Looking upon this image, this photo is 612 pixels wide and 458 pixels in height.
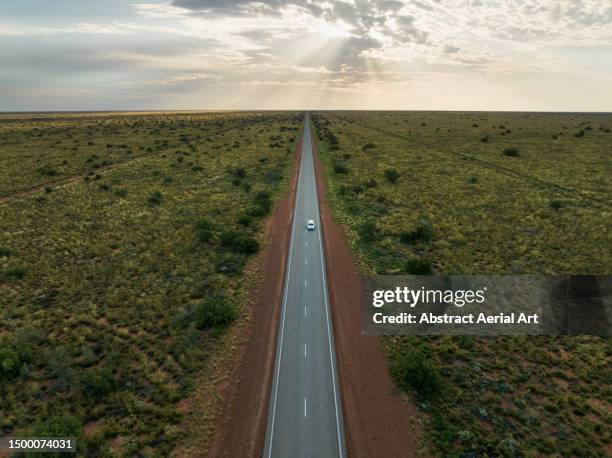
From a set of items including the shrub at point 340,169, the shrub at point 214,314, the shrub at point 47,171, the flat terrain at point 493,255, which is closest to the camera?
the flat terrain at point 493,255

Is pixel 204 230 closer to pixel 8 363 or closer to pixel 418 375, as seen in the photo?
pixel 8 363

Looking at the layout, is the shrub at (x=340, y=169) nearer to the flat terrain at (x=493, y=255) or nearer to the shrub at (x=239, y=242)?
the flat terrain at (x=493, y=255)

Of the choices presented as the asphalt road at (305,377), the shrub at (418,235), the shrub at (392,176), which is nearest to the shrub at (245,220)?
the asphalt road at (305,377)

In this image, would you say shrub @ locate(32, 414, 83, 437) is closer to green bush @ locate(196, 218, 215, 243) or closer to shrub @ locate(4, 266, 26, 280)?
shrub @ locate(4, 266, 26, 280)

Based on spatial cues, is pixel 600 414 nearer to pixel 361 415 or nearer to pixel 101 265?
pixel 361 415

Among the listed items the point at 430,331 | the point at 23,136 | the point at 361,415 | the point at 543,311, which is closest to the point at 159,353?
the point at 361,415

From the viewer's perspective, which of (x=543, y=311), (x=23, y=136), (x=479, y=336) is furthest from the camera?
(x=23, y=136)
